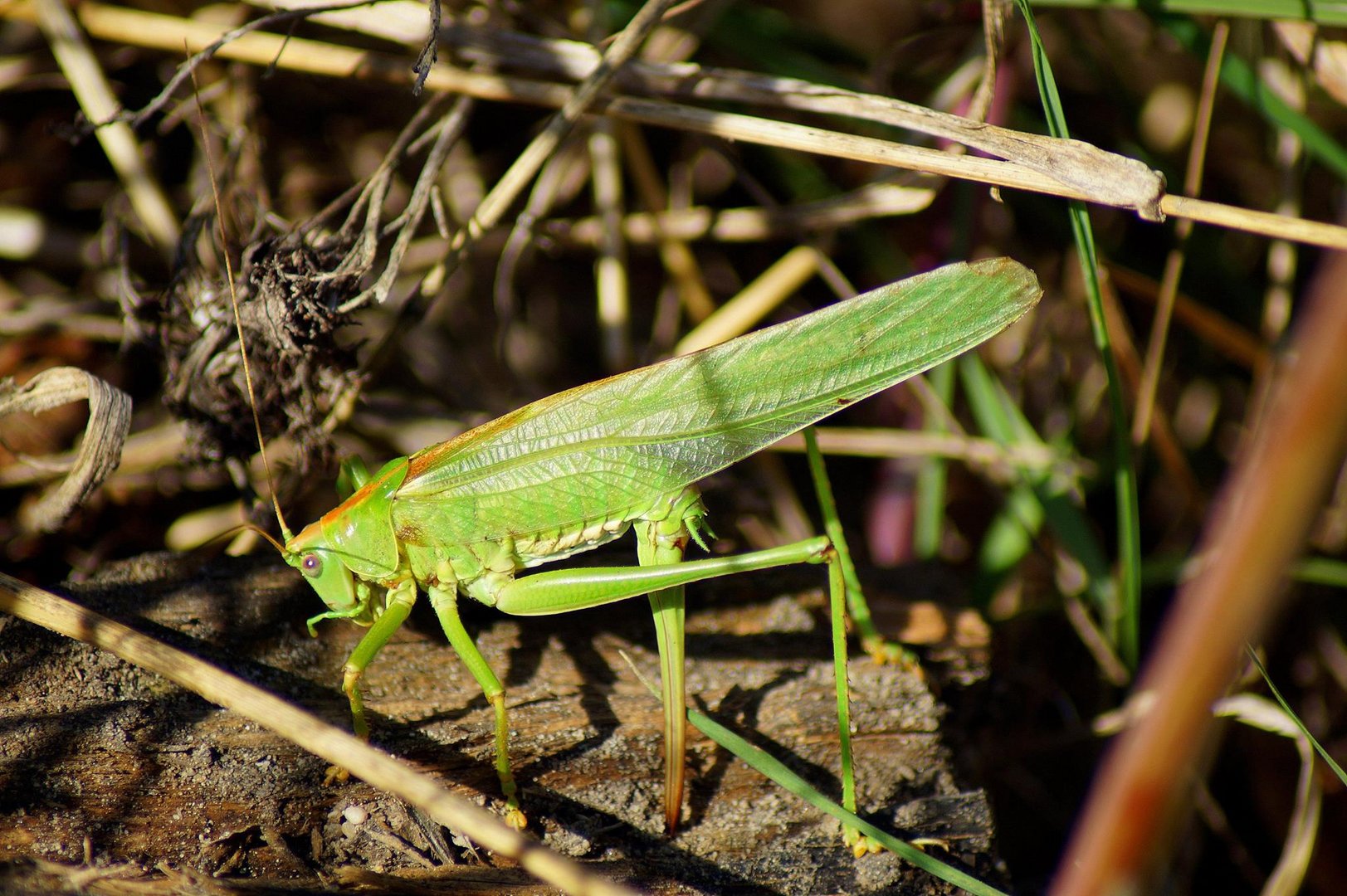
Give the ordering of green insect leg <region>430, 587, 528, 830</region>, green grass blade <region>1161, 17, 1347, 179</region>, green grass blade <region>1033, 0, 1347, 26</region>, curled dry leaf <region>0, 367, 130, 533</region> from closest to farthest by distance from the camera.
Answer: green insect leg <region>430, 587, 528, 830</region>, curled dry leaf <region>0, 367, 130, 533</region>, green grass blade <region>1033, 0, 1347, 26</region>, green grass blade <region>1161, 17, 1347, 179</region>

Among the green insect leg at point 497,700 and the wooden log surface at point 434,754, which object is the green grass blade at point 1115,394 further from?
the green insect leg at point 497,700

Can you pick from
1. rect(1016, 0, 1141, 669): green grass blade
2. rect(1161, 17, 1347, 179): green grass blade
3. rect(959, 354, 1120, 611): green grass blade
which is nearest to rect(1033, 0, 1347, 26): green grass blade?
rect(1161, 17, 1347, 179): green grass blade

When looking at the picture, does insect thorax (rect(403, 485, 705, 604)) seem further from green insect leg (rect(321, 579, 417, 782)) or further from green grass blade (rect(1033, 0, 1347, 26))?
green grass blade (rect(1033, 0, 1347, 26))

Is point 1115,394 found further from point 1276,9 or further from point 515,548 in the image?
point 515,548

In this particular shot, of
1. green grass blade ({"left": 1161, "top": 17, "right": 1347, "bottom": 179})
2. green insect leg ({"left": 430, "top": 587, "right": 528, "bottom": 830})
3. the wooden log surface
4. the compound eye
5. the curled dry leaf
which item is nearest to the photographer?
the wooden log surface

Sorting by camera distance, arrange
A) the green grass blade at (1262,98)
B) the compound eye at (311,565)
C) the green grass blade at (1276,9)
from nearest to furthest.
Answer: the compound eye at (311,565), the green grass blade at (1276,9), the green grass blade at (1262,98)

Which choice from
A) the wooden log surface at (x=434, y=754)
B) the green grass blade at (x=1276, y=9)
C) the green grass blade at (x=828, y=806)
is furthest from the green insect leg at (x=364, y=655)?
the green grass blade at (x=1276, y=9)

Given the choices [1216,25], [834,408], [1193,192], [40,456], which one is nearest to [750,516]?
[834,408]
